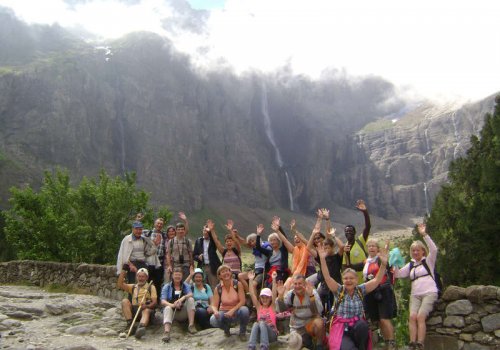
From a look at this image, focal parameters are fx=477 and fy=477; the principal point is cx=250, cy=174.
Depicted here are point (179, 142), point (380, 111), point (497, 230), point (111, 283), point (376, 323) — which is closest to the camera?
point (376, 323)

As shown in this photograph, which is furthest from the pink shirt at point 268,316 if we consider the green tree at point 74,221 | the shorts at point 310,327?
the green tree at point 74,221

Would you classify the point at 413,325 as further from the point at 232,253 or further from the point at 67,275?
the point at 67,275

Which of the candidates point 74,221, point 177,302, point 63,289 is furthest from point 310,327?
point 74,221

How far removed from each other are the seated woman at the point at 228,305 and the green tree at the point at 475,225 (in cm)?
1554

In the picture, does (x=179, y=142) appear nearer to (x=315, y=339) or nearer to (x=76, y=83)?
(x=76, y=83)

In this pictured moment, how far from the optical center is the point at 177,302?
1180 cm

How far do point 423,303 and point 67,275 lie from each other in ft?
51.1

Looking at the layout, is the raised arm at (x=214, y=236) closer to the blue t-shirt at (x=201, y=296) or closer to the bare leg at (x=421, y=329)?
the blue t-shirt at (x=201, y=296)

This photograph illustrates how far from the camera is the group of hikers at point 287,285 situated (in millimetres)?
8977

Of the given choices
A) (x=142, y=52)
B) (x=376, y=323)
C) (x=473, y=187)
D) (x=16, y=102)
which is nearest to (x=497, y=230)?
(x=473, y=187)

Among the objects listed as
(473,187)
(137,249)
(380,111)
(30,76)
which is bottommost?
(137,249)

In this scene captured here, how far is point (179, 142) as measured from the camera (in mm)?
126688

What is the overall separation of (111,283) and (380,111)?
17359cm

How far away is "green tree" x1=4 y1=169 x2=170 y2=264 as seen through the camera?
98.7 ft
